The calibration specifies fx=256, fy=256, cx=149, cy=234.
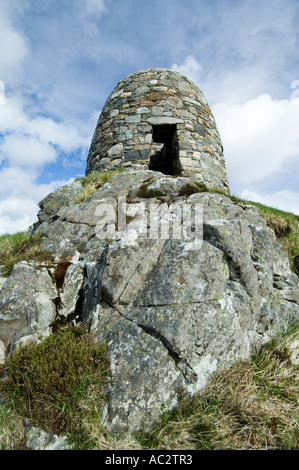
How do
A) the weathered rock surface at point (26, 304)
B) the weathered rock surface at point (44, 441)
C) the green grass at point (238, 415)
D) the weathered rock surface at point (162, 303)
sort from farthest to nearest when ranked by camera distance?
the weathered rock surface at point (26, 304) → the weathered rock surface at point (162, 303) → the green grass at point (238, 415) → the weathered rock surface at point (44, 441)

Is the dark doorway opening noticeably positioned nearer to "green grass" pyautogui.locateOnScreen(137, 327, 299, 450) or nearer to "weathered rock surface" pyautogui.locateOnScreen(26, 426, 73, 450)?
"green grass" pyautogui.locateOnScreen(137, 327, 299, 450)

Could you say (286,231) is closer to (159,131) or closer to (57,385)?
(159,131)

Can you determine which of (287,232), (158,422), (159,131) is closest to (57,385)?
(158,422)

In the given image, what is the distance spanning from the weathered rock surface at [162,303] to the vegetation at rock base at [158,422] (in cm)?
15

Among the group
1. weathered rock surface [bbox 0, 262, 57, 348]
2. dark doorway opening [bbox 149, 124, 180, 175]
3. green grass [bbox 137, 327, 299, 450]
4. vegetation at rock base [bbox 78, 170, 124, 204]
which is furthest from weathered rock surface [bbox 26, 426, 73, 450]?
dark doorway opening [bbox 149, 124, 180, 175]

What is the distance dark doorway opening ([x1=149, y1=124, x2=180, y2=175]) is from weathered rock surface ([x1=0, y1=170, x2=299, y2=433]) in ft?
15.1

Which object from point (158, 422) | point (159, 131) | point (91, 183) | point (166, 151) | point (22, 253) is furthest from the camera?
point (166, 151)

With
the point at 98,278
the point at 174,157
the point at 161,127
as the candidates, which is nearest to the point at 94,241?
the point at 98,278

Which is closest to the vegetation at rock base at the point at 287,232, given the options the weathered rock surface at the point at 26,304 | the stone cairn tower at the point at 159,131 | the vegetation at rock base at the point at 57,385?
the stone cairn tower at the point at 159,131

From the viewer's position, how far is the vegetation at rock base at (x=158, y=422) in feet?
8.22

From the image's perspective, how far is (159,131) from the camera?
31.7ft

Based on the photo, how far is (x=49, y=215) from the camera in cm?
696

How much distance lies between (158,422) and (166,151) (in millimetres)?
8901

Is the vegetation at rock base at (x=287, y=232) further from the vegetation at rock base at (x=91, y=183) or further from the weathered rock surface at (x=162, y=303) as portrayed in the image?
the vegetation at rock base at (x=91, y=183)
